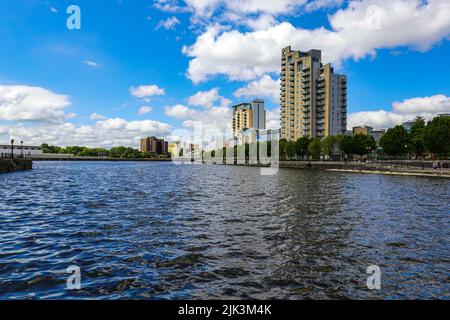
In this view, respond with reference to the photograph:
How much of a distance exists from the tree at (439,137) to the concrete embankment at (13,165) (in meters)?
133

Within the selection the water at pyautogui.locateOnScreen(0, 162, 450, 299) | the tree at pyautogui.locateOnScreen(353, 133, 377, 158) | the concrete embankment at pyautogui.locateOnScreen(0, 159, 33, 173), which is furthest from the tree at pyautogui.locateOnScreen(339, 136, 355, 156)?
the water at pyautogui.locateOnScreen(0, 162, 450, 299)

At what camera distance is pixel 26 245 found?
18.5 m

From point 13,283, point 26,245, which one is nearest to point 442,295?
point 13,283

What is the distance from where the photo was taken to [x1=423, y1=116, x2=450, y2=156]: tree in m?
116

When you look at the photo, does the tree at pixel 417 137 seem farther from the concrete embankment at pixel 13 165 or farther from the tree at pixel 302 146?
the concrete embankment at pixel 13 165

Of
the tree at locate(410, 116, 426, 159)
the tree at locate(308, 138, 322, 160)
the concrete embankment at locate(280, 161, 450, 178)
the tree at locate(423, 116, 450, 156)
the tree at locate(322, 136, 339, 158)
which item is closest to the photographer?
the concrete embankment at locate(280, 161, 450, 178)

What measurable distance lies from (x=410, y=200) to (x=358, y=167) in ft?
265

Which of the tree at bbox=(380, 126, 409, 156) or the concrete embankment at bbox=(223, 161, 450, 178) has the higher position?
the tree at bbox=(380, 126, 409, 156)

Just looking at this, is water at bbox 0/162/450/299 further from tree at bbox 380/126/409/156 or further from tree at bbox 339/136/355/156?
tree at bbox 339/136/355/156

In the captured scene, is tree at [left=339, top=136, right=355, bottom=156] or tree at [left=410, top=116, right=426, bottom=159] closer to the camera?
tree at [left=410, top=116, right=426, bottom=159]

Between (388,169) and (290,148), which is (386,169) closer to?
(388,169)

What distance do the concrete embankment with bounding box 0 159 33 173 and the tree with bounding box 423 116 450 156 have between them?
133175mm

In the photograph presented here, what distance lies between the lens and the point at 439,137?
384 ft
